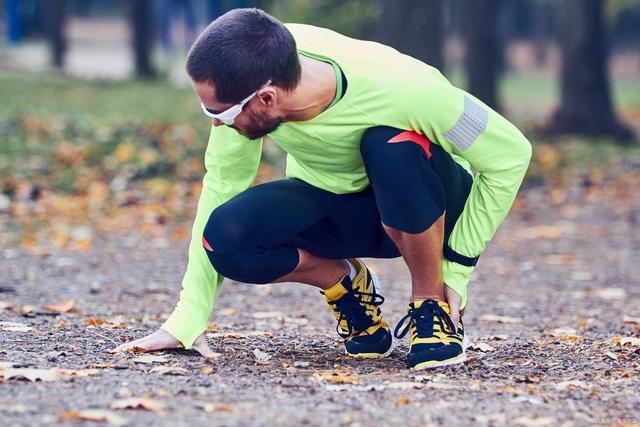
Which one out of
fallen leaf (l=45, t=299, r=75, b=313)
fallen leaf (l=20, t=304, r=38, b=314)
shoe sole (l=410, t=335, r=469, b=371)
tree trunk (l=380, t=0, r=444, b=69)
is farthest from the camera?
tree trunk (l=380, t=0, r=444, b=69)

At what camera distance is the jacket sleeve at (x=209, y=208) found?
3662 mm

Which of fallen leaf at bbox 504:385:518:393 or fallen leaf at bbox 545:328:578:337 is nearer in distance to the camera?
fallen leaf at bbox 504:385:518:393

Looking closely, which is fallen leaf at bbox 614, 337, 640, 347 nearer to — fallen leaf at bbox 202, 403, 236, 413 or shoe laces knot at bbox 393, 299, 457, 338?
shoe laces knot at bbox 393, 299, 457, 338

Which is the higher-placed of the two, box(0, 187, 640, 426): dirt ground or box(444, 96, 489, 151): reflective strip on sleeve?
box(444, 96, 489, 151): reflective strip on sleeve

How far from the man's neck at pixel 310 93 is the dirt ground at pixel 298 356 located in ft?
2.62

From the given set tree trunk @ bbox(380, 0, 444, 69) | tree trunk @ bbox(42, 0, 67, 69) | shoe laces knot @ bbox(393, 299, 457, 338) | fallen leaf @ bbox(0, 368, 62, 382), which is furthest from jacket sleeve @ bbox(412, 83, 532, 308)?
tree trunk @ bbox(42, 0, 67, 69)

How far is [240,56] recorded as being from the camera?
3.24m

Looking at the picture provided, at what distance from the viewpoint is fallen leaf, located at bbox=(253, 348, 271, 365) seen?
12.1 ft

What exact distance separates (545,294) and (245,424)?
356cm

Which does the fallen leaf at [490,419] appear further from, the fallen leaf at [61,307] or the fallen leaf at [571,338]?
the fallen leaf at [61,307]

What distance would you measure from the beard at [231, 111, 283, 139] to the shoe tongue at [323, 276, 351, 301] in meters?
0.70

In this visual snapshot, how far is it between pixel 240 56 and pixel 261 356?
108 centimetres

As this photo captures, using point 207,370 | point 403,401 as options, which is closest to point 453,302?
point 403,401

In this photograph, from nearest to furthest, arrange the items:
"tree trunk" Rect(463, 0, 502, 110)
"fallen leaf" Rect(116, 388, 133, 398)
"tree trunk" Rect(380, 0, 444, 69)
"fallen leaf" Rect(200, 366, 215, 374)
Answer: "fallen leaf" Rect(116, 388, 133, 398), "fallen leaf" Rect(200, 366, 215, 374), "tree trunk" Rect(380, 0, 444, 69), "tree trunk" Rect(463, 0, 502, 110)
